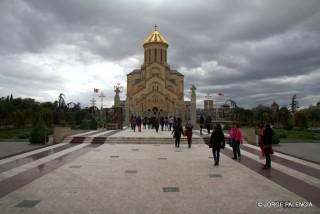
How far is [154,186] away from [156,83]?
5617 centimetres

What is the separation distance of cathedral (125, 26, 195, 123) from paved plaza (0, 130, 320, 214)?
47.4 meters

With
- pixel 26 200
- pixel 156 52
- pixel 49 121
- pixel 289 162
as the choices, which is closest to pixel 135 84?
pixel 156 52

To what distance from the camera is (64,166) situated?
9844 millimetres

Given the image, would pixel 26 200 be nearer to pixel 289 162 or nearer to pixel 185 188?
pixel 185 188

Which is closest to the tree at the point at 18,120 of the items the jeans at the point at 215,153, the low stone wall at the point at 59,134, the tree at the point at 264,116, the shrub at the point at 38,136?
the low stone wall at the point at 59,134

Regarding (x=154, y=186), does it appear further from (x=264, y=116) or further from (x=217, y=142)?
(x=264, y=116)

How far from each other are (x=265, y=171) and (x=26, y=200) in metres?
6.73

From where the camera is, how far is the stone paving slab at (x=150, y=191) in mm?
5430

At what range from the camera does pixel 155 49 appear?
65.4 m

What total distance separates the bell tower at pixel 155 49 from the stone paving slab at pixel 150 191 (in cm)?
5699

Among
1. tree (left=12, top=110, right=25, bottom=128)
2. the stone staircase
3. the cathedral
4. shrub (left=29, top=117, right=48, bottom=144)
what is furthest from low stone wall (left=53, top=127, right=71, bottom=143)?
the cathedral

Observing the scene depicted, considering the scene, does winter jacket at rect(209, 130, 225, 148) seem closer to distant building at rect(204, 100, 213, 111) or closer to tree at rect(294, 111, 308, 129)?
tree at rect(294, 111, 308, 129)

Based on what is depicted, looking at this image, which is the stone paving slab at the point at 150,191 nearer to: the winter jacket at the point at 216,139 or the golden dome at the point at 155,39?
the winter jacket at the point at 216,139

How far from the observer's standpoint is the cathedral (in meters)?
60.2
